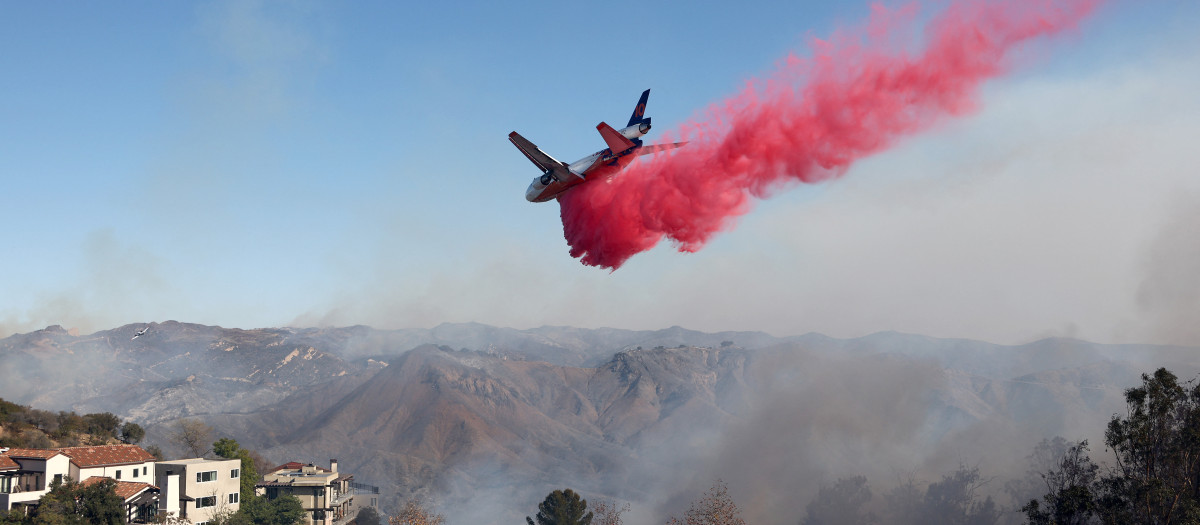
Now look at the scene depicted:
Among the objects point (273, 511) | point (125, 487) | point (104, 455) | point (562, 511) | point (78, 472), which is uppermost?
point (104, 455)

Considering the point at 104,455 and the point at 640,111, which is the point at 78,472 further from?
the point at 640,111

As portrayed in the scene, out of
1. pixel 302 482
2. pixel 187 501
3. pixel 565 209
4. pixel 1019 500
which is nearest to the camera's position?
pixel 565 209

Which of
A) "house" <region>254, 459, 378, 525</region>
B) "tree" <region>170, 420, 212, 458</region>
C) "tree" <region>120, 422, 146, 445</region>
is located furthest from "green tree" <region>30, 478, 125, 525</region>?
"tree" <region>170, 420, 212, 458</region>

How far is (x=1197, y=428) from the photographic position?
6569cm

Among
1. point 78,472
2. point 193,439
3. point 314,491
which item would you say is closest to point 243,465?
point 314,491

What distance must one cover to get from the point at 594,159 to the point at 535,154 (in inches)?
209

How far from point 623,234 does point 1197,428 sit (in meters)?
46.9

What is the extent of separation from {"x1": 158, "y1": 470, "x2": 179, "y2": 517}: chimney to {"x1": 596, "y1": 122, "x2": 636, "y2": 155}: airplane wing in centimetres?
6036

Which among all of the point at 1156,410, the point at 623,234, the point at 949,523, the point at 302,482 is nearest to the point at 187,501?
the point at 302,482

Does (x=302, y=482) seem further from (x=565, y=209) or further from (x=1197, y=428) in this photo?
(x=1197, y=428)

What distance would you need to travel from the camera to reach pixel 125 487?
84750 mm

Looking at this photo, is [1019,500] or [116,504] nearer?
[116,504]

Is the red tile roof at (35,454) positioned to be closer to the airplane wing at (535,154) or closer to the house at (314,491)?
the house at (314,491)

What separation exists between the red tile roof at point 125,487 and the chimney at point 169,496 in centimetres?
200
